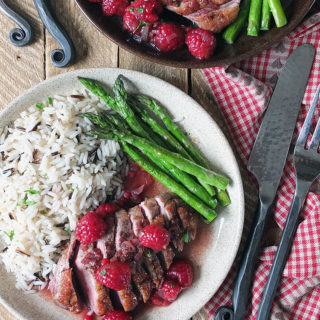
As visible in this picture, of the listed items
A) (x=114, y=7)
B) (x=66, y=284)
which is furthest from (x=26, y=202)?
(x=114, y=7)

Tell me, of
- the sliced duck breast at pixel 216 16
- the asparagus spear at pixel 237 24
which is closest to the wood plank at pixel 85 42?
the sliced duck breast at pixel 216 16

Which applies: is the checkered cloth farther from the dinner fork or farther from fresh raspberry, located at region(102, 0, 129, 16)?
fresh raspberry, located at region(102, 0, 129, 16)

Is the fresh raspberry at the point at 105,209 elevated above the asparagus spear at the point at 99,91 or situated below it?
below

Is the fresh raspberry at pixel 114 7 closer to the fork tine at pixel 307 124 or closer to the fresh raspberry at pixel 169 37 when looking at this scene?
the fresh raspberry at pixel 169 37

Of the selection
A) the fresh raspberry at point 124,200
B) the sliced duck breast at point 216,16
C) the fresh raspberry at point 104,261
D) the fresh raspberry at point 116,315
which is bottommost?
the fresh raspberry at point 116,315

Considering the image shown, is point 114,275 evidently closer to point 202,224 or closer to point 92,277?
point 92,277

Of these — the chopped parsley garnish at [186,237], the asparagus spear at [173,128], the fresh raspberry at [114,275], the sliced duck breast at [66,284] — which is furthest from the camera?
the asparagus spear at [173,128]

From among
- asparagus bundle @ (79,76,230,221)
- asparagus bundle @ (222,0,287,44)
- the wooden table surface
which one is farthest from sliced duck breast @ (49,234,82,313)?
asparagus bundle @ (222,0,287,44)
